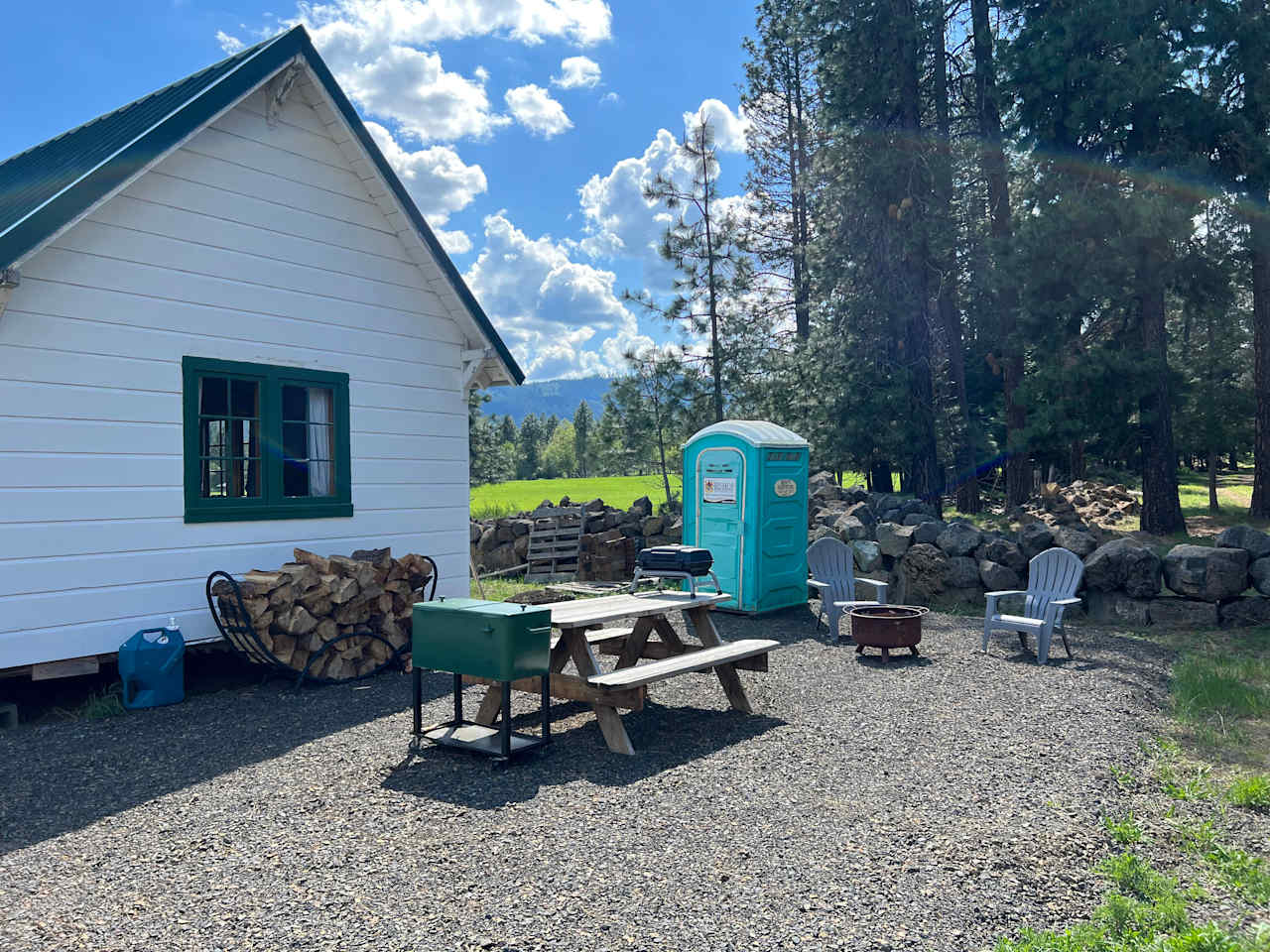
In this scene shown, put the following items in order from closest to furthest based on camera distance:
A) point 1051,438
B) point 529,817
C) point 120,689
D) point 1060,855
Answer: point 1060,855, point 529,817, point 120,689, point 1051,438

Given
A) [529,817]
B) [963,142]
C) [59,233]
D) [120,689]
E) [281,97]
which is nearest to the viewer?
[529,817]

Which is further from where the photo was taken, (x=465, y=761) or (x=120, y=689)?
(x=120, y=689)

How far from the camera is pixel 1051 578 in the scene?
8898mm

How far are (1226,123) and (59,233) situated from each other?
14.3 m

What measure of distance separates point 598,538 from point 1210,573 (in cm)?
912

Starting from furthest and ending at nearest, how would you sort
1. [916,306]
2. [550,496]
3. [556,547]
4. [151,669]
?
[550,496] < [916,306] < [556,547] < [151,669]

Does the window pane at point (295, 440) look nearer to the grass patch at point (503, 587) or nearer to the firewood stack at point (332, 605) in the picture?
the firewood stack at point (332, 605)

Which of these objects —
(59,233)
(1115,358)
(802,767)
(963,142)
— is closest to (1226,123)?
(1115,358)

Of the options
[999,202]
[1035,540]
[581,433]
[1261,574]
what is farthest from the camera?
[581,433]

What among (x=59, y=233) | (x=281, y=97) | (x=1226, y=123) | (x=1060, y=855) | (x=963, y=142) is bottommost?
(x=1060, y=855)

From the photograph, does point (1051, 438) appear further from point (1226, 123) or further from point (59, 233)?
point (59, 233)

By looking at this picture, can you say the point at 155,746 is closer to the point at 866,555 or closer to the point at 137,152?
the point at 137,152

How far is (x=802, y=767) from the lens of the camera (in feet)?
17.0

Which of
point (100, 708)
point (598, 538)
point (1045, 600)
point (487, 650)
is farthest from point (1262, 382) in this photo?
point (100, 708)
